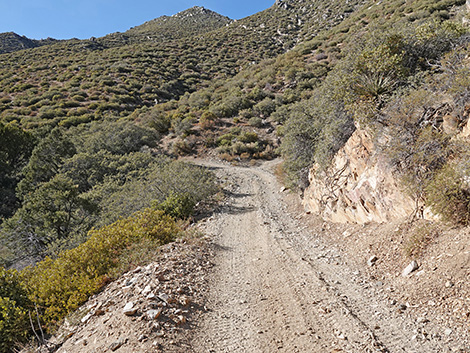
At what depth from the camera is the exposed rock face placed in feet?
20.6

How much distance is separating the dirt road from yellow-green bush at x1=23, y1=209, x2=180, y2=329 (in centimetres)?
269

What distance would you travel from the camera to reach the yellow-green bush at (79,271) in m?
5.26

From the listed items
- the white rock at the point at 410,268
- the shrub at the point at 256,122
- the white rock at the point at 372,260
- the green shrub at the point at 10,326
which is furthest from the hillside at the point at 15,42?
the white rock at the point at 410,268

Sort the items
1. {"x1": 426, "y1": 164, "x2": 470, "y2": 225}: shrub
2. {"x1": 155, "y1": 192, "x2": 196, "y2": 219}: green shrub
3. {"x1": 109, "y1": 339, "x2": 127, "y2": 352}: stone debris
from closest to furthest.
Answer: {"x1": 109, "y1": 339, "x2": 127, "y2": 352}: stone debris → {"x1": 426, "y1": 164, "x2": 470, "y2": 225}: shrub → {"x1": 155, "y1": 192, "x2": 196, "y2": 219}: green shrub

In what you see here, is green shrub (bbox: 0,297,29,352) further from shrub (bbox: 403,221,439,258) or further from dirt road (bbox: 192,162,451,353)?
shrub (bbox: 403,221,439,258)

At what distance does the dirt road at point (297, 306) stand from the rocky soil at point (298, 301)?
0.02 metres

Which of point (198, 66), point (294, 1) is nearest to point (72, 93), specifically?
point (198, 66)

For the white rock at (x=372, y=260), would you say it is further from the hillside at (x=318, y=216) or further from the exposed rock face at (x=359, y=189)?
the exposed rock face at (x=359, y=189)

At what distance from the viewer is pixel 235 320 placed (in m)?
4.52

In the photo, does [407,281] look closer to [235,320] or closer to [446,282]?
[446,282]

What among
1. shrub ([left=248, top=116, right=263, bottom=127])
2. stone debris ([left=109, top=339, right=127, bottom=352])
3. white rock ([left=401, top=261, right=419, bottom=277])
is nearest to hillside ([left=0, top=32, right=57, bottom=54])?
shrub ([left=248, top=116, right=263, bottom=127])

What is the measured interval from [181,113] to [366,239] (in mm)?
29098

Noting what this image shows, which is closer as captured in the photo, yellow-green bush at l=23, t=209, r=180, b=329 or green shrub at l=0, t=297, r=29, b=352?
green shrub at l=0, t=297, r=29, b=352

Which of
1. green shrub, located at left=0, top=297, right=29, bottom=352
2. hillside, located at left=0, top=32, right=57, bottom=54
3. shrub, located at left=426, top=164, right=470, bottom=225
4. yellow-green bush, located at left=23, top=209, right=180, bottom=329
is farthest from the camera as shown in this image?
hillside, located at left=0, top=32, right=57, bottom=54
